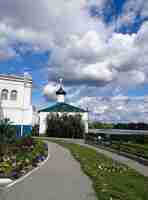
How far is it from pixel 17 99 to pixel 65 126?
70.1 ft

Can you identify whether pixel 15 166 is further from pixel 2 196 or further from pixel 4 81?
pixel 4 81

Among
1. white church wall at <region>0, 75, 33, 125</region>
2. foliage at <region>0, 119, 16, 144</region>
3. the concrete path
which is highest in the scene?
white church wall at <region>0, 75, 33, 125</region>

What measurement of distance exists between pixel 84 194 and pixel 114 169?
187 inches

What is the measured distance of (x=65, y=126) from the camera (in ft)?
159

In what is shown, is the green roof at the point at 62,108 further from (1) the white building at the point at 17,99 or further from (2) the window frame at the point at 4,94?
(2) the window frame at the point at 4,94

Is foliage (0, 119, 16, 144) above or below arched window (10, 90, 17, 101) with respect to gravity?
below

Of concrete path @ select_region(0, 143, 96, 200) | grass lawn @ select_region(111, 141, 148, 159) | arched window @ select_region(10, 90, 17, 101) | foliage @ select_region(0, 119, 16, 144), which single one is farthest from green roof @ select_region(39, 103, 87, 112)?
concrete path @ select_region(0, 143, 96, 200)

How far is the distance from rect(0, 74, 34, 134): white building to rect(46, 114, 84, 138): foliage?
64.3 feet

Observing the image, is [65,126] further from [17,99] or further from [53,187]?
[53,187]

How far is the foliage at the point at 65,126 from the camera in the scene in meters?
48.0

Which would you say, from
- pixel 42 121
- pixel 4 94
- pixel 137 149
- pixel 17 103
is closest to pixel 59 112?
pixel 42 121

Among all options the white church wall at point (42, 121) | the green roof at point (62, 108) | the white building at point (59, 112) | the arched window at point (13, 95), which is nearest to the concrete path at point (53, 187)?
the arched window at point (13, 95)

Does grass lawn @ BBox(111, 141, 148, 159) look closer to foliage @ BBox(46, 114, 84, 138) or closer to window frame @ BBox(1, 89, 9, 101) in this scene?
window frame @ BBox(1, 89, 9, 101)

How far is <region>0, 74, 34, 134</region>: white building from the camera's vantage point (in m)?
27.4
